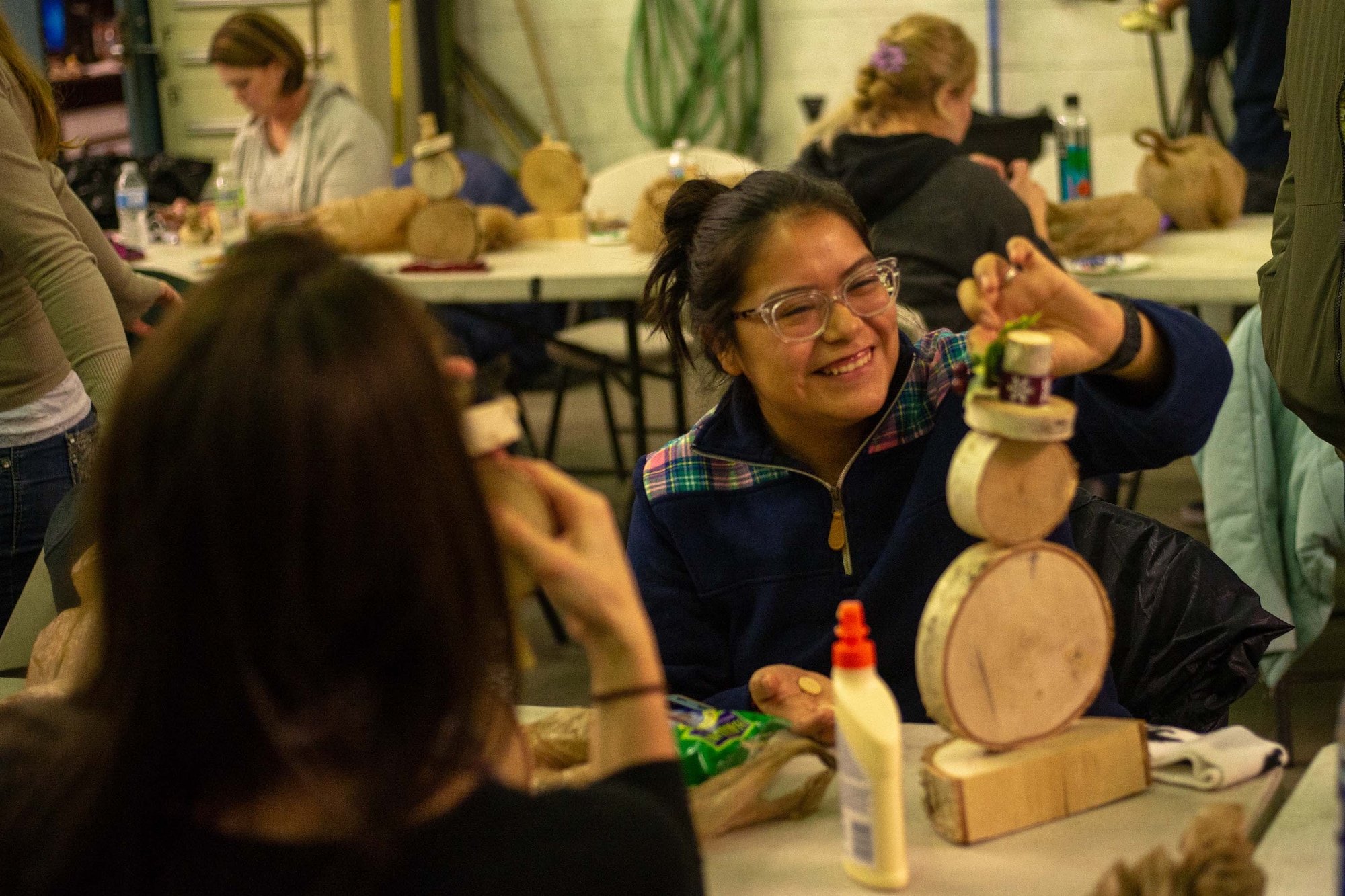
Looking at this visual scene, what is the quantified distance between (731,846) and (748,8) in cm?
618

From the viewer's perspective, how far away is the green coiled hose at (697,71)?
6.97m

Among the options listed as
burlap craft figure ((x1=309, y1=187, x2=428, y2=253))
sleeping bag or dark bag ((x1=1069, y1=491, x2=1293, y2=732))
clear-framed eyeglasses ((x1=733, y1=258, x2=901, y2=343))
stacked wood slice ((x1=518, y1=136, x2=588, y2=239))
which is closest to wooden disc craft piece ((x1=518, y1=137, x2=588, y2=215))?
stacked wood slice ((x1=518, y1=136, x2=588, y2=239))

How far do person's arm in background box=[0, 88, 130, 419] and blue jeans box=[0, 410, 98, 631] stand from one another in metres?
0.24

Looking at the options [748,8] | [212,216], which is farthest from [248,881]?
[748,8]

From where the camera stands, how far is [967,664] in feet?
3.77

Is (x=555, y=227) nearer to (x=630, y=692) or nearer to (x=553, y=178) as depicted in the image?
(x=553, y=178)

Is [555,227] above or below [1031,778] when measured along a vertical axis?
above

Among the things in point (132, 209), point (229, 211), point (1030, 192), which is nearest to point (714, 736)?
point (1030, 192)

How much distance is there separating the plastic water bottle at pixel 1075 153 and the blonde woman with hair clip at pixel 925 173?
0.75m

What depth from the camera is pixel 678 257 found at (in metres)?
1.77

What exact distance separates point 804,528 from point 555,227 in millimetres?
2883

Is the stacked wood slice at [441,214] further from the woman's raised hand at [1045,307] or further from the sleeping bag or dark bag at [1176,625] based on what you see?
the woman's raised hand at [1045,307]

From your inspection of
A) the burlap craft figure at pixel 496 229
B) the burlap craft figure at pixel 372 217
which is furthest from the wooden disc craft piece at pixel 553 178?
the burlap craft figure at pixel 372 217

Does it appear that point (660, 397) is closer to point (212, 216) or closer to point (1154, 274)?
point (212, 216)
